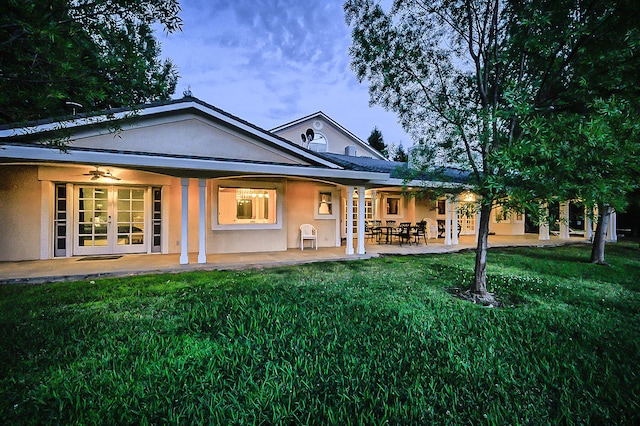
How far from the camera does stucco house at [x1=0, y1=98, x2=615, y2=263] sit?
6.95 meters

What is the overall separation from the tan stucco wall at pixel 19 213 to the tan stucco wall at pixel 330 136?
39.3 feet

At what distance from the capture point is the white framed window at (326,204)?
10.9 metres

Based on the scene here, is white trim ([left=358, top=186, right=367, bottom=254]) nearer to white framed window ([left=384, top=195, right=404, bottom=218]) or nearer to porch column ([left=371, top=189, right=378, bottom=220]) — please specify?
porch column ([left=371, top=189, right=378, bottom=220])

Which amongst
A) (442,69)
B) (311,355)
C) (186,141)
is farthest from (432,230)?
(311,355)

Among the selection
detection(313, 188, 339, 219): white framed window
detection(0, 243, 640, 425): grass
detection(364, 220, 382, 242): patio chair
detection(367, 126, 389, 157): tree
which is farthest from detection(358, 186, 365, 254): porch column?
detection(367, 126, 389, 157): tree

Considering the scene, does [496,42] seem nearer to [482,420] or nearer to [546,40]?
[546,40]

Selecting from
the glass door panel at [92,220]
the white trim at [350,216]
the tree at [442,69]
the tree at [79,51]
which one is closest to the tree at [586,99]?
the tree at [442,69]

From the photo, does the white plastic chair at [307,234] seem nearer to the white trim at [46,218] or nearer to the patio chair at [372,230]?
the patio chair at [372,230]

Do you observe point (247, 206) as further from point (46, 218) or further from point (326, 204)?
point (46, 218)

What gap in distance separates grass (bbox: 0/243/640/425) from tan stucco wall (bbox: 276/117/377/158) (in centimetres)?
1408

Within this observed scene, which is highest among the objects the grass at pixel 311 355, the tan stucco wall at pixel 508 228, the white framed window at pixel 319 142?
the white framed window at pixel 319 142

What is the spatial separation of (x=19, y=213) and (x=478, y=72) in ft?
37.1


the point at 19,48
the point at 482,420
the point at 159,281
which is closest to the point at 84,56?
the point at 19,48

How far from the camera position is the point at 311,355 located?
10.1 feet
